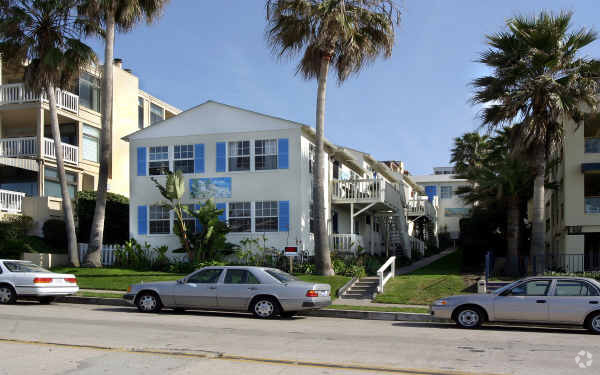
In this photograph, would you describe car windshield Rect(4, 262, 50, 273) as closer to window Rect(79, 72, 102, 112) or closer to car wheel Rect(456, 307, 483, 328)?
car wheel Rect(456, 307, 483, 328)

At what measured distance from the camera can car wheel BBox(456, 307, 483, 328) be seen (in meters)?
13.7

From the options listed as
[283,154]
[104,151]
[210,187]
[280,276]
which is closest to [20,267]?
[280,276]

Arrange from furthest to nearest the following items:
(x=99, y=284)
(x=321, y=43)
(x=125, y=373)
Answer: (x=321, y=43) < (x=99, y=284) < (x=125, y=373)

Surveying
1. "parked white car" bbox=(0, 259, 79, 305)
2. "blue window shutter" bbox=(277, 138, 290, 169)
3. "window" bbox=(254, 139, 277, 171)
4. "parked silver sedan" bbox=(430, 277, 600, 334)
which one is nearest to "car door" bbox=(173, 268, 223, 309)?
"parked white car" bbox=(0, 259, 79, 305)

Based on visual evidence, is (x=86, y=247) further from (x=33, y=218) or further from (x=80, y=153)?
(x=80, y=153)

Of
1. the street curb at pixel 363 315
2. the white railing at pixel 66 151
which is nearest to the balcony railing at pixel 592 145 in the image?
the street curb at pixel 363 315

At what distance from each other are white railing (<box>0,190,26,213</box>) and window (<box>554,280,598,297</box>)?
77.4ft

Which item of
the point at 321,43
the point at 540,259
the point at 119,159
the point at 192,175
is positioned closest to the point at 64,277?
the point at 192,175

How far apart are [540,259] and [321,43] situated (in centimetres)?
1089

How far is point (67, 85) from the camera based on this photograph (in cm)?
2558

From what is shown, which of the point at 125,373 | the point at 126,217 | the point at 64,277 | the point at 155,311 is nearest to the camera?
the point at 125,373

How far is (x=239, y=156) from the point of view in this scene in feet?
84.9

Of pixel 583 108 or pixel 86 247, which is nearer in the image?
pixel 583 108

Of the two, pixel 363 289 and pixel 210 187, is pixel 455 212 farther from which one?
pixel 363 289
